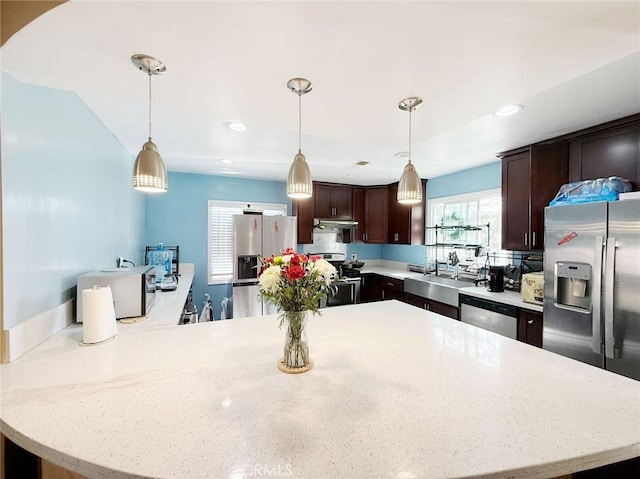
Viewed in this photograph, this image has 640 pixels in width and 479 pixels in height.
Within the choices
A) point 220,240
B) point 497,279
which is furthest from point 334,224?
point 497,279

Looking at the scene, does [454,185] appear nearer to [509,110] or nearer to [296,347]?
[509,110]

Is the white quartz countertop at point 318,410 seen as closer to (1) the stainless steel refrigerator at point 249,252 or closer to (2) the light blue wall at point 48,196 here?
(2) the light blue wall at point 48,196

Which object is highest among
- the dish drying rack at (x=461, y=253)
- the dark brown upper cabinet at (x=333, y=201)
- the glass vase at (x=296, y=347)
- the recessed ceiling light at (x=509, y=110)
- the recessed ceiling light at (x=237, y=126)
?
the recessed ceiling light at (x=237, y=126)

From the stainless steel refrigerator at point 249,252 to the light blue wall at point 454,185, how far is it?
2255 millimetres

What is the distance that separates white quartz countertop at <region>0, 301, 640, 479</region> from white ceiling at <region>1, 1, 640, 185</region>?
1231 mm

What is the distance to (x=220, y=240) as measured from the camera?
4.20 metres

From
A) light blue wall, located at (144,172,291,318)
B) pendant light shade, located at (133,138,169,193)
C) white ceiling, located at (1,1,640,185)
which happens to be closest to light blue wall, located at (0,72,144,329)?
white ceiling, located at (1,1,640,185)

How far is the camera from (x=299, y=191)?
1490 millimetres

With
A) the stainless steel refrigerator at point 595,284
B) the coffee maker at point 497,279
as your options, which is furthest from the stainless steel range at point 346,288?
the stainless steel refrigerator at point 595,284

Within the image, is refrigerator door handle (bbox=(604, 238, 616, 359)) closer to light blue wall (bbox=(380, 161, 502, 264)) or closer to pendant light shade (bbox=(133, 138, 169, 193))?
light blue wall (bbox=(380, 161, 502, 264))

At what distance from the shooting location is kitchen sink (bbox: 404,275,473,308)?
306 centimetres

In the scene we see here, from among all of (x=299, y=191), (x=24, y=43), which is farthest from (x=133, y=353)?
(x=24, y=43)

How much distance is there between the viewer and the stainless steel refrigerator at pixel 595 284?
172cm

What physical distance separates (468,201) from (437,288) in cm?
Result: 131
